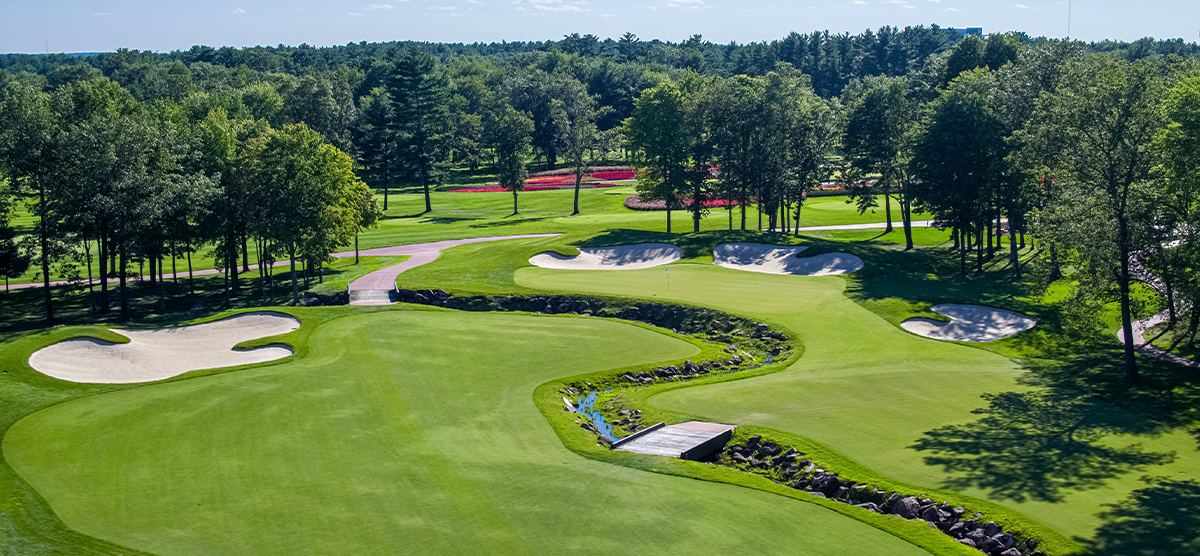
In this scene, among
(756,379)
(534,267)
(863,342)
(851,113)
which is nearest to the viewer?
(756,379)

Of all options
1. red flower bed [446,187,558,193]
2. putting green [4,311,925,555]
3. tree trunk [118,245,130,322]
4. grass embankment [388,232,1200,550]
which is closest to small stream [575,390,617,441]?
putting green [4,311,925,555]

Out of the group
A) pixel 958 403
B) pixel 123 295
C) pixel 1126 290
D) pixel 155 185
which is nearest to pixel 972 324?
pixel 1126 290

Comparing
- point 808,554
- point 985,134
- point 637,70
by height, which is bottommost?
point 808,554

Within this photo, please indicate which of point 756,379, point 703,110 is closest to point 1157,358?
point 756,379

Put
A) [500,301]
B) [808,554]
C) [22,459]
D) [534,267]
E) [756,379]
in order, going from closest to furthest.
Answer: [808,554], [22,459], [756,379], [500,301], [534,267]

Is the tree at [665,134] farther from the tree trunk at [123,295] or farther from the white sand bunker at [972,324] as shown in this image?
the tree trunk at [123,295]

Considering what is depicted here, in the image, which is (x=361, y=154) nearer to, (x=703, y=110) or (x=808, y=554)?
(x=703, y=110)

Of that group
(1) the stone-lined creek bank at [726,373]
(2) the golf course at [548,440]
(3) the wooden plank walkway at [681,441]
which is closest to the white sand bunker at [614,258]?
(1) the stone-lined creek bank at [726,373]
